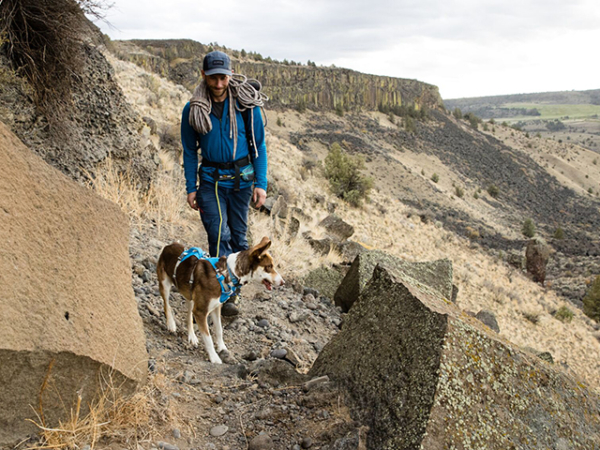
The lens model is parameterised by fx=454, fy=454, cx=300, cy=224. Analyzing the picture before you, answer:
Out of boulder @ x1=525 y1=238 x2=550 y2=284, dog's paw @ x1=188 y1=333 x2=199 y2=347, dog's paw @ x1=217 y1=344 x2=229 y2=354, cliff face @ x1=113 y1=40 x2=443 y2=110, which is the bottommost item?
boulder @ x1=525 y1=238 x2=550 y2=284

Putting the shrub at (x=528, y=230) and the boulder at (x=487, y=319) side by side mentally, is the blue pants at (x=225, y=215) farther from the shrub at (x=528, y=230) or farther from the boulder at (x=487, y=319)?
the shrub at (x=528, y=230)

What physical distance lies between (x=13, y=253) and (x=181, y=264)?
173 centimetres

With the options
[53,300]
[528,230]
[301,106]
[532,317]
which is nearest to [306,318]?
[53,300]

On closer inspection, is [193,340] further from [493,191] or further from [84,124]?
[493,191]

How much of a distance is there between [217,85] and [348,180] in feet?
60.1

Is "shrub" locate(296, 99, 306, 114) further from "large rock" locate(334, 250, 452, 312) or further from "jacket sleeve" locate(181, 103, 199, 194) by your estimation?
"jacket sleeve" locate(181, 103, 199, 194)

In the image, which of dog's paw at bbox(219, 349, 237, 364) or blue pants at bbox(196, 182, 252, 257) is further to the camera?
blue pants at bbox(196, 182, 252, 257)

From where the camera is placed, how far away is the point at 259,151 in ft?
13.9

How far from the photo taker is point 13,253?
6.86ft

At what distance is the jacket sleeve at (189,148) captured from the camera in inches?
159

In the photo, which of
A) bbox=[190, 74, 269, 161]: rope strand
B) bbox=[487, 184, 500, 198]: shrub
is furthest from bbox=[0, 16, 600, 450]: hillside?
bbox=[487, 184, 500, 198]: shrub

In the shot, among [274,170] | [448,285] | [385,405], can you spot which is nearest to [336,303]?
[448,285]

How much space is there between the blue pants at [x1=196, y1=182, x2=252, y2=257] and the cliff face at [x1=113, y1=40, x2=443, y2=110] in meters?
34.0

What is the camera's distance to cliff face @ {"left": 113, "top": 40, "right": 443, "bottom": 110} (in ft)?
132
